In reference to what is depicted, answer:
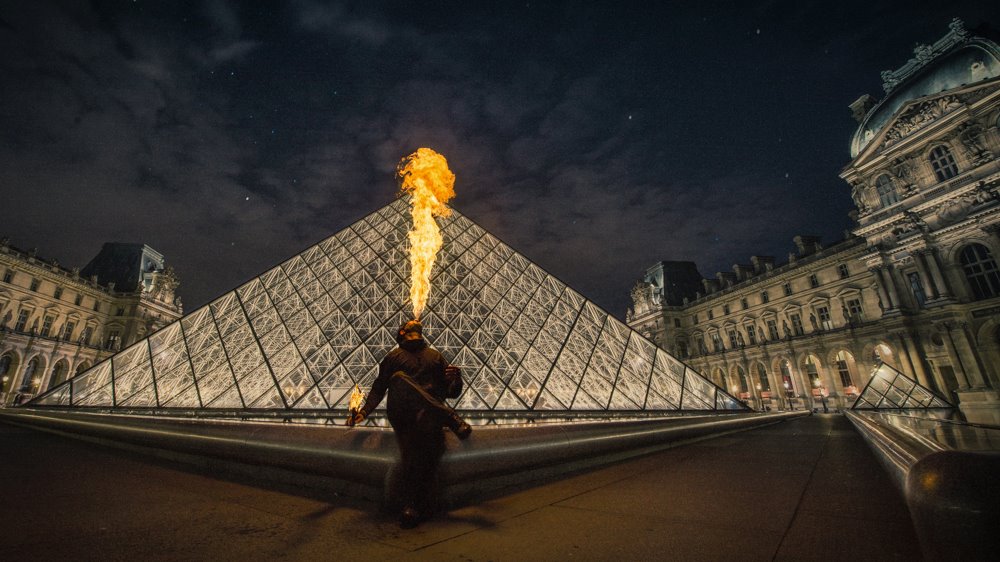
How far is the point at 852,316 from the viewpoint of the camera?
81.4 feet

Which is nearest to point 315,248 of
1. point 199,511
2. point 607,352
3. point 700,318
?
point 607,352

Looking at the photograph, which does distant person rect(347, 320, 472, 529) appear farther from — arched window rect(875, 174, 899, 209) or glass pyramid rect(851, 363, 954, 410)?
arched window rect(875, 174, 899, 209)

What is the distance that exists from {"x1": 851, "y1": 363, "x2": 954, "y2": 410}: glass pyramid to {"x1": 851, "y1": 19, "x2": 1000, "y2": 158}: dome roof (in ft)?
50.6

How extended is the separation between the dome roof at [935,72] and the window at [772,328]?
12.9 metres

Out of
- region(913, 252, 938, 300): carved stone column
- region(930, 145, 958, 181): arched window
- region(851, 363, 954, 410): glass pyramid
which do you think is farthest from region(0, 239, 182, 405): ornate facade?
region(930, 145, 958, 181): arched window

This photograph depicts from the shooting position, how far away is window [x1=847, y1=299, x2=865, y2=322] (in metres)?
24.5

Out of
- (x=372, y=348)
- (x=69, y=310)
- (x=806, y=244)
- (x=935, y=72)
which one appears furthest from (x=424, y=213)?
(x=69, y=310)

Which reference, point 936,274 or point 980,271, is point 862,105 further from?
point 980,271

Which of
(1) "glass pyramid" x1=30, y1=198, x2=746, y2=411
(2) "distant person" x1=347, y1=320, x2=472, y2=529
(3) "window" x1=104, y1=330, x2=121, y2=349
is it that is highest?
(3) "window" x1=104, y1=330, x2=121, y2=349

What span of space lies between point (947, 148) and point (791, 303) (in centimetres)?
1302

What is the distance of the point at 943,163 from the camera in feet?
63.3

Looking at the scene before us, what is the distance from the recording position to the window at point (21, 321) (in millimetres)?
26884

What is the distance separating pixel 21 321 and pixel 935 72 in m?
59.7

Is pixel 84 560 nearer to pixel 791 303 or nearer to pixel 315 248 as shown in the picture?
pixel 315 248
